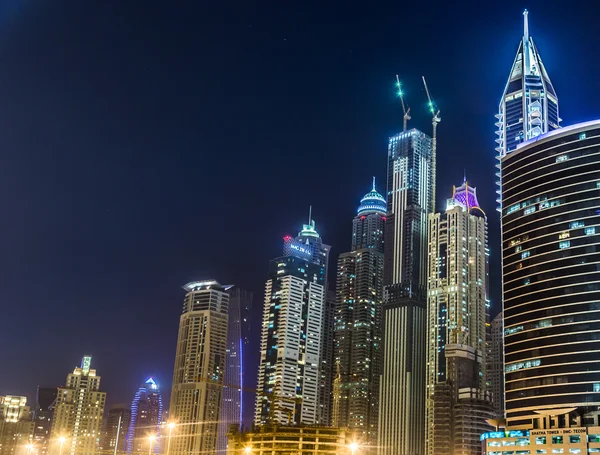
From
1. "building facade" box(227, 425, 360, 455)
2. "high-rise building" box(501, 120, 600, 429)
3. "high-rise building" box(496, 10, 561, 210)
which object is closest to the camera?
"high-rise building" box(501, 120, 600, 429)

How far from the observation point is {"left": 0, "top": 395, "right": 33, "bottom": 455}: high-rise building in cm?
18000

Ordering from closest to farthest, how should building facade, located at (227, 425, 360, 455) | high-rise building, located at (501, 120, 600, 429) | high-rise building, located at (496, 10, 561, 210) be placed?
high-rise building, located at (501, 120, 600, 429) → building facade, located at (227, 425, 360, 455) → high-rise building, located at (496, 10, 561, 210)

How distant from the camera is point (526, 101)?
553ft

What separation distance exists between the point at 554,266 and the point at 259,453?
59.6 m

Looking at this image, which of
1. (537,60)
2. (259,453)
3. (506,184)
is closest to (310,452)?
(259,453)

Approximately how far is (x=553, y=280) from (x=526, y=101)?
A: 56.8m

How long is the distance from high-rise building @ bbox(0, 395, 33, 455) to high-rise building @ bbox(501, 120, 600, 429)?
371ft

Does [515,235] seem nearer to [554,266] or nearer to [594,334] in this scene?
[554,266]

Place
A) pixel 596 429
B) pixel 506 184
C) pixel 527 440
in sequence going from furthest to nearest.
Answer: pixel 506 184 < pixel 527 440 < pixel 596 429

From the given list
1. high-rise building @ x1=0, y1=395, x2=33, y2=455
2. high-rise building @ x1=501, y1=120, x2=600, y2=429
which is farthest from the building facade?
high-rise building @ x1=0, y1=395, x2=33, y2=455

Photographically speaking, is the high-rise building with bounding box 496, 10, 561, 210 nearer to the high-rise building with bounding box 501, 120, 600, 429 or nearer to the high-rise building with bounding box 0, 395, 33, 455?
the high-rise building with bounding box 501, 120, 600, 429

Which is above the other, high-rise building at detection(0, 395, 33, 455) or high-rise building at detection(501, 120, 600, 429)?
high-rise building at detection(501, 120, 600, 429)

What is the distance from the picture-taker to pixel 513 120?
172500mm

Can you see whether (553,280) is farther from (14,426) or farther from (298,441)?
(14,426)
